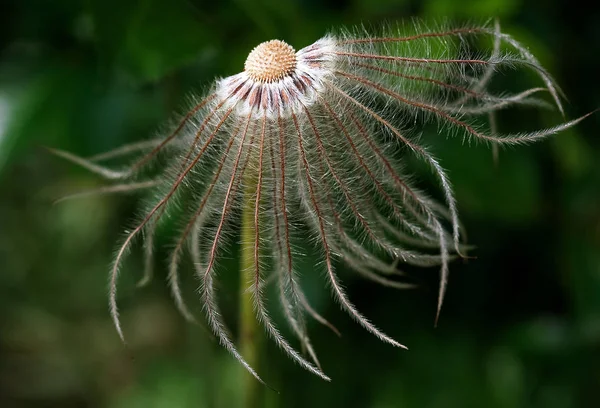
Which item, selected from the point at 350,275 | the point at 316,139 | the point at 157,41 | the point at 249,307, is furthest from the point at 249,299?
the point at 157,41

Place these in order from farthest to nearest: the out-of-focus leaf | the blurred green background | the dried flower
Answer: the blurred green background
the out-of-focus leaf
the dried flower

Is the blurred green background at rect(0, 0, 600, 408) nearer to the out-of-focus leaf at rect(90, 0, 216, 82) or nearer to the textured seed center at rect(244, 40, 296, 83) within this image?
the out-of-focus leaf at rect(90, 0, 216, 82)

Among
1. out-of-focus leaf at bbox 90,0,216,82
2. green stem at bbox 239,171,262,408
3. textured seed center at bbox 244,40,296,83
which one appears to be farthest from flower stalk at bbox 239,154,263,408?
out-of-focus leaf at bbox 90,0,216,82

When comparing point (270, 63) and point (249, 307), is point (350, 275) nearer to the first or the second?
point (249, 307)

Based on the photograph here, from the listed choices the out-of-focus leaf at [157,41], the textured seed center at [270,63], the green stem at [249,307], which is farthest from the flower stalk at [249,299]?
the out-of-focus leaf at [157,41]

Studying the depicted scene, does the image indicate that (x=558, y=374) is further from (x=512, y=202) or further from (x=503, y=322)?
(x=512, y=202)
